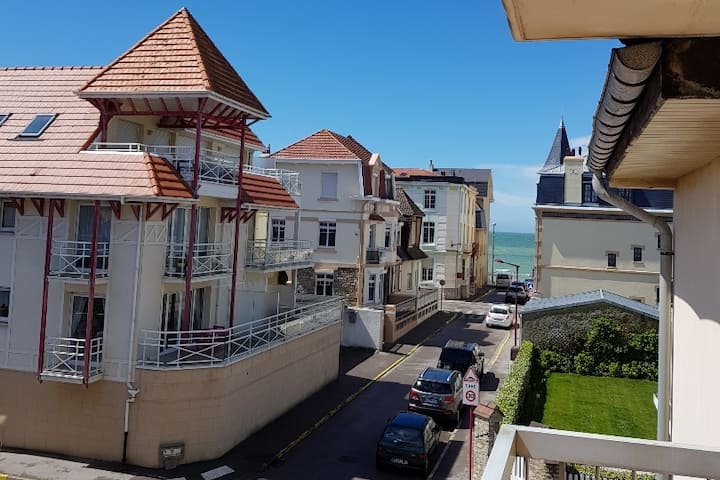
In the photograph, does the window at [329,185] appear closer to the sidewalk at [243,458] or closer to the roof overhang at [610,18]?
the sidewalk at [243,458]

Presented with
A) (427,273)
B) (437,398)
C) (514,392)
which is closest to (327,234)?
(437,398)

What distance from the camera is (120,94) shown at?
54.9 ft

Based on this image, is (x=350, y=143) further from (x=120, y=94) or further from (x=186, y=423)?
(x=186, y=423)

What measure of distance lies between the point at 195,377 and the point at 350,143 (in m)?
22.5

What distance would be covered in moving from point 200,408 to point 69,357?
386cm

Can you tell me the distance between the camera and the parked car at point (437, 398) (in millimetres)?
19219

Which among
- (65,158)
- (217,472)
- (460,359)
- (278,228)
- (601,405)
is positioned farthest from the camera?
(278,228)

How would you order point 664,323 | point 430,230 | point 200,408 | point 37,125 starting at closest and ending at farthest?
point 664,323
point 200,408
point 37,125
point 430,230

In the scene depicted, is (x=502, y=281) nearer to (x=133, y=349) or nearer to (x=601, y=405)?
(x=601, y=405)

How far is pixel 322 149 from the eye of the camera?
109 ft

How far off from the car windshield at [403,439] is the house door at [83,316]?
28.0 ft

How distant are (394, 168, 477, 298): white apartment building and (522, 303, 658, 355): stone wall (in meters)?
26.4

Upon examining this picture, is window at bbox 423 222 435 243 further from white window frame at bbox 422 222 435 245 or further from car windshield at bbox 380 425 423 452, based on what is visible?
car windshield at bbox 380 425 423 452

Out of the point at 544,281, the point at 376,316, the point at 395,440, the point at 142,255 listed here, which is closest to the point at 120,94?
the point at 142,255
